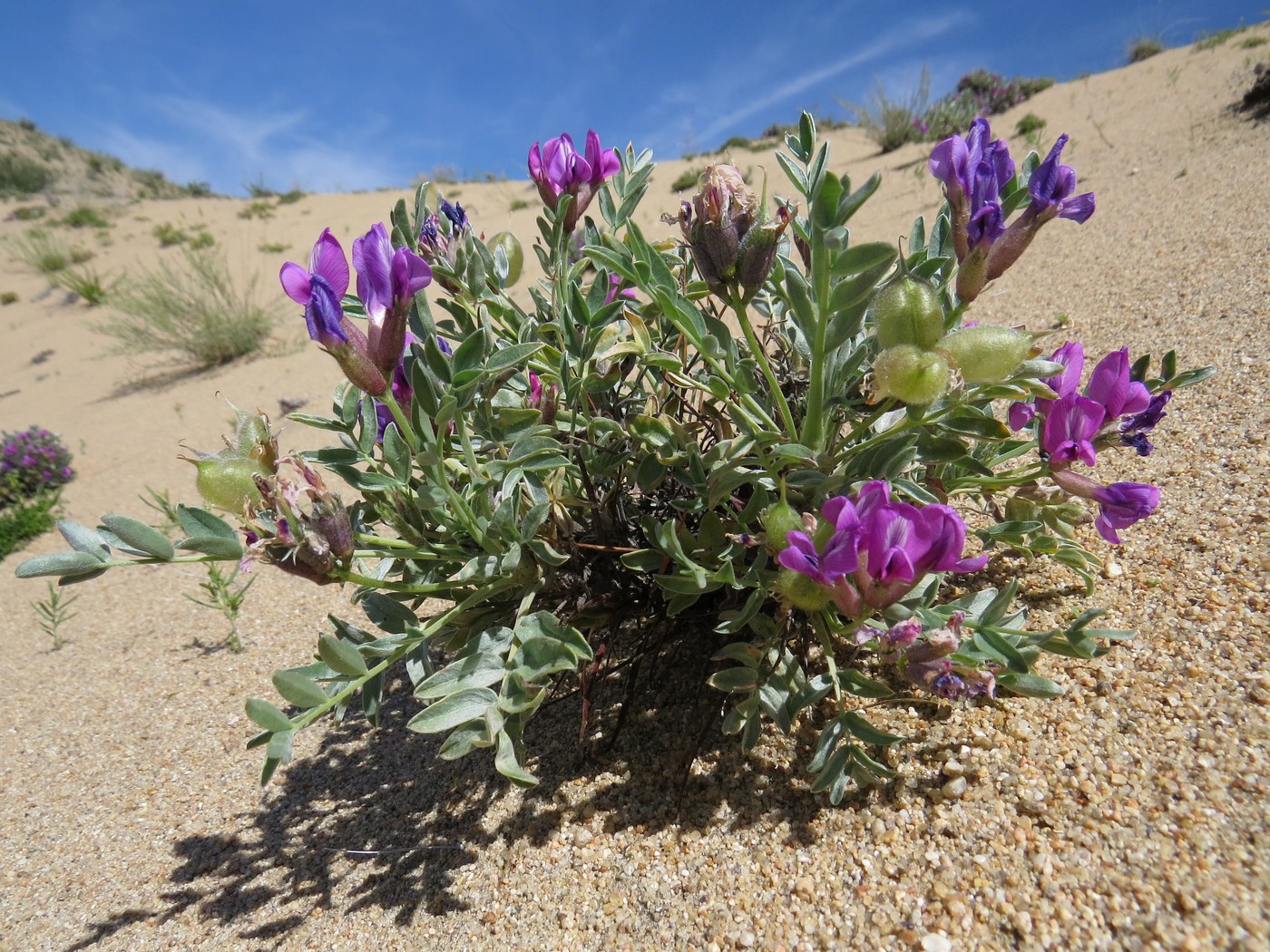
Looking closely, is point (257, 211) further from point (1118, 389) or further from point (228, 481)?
point (1118, 389)

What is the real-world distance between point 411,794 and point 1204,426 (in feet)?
6.37

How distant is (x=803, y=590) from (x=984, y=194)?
25.2 inches

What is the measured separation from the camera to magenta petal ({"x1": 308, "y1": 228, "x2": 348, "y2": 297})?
1.00 m

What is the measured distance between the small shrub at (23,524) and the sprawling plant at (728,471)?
3839mm

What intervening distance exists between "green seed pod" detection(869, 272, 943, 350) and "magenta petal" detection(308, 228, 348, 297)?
74 centimetres

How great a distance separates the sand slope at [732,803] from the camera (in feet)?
2.91

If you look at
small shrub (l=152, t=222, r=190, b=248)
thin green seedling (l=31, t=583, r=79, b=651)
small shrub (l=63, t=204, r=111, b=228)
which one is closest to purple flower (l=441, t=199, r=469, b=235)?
thin green seedling (l=31, t=583, r=79, b=651)

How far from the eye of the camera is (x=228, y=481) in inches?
39.7

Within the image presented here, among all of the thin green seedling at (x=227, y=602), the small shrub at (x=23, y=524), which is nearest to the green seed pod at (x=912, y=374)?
the thin green seedling at (x=227, y=602)

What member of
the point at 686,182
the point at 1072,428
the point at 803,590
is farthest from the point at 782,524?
the point at 686,182

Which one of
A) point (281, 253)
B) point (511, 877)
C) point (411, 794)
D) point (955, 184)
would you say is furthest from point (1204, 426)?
point (281, 253)

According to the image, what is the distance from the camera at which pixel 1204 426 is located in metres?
1.63

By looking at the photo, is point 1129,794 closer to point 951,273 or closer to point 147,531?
point 951,273

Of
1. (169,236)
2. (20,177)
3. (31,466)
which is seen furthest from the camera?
(20,177)
